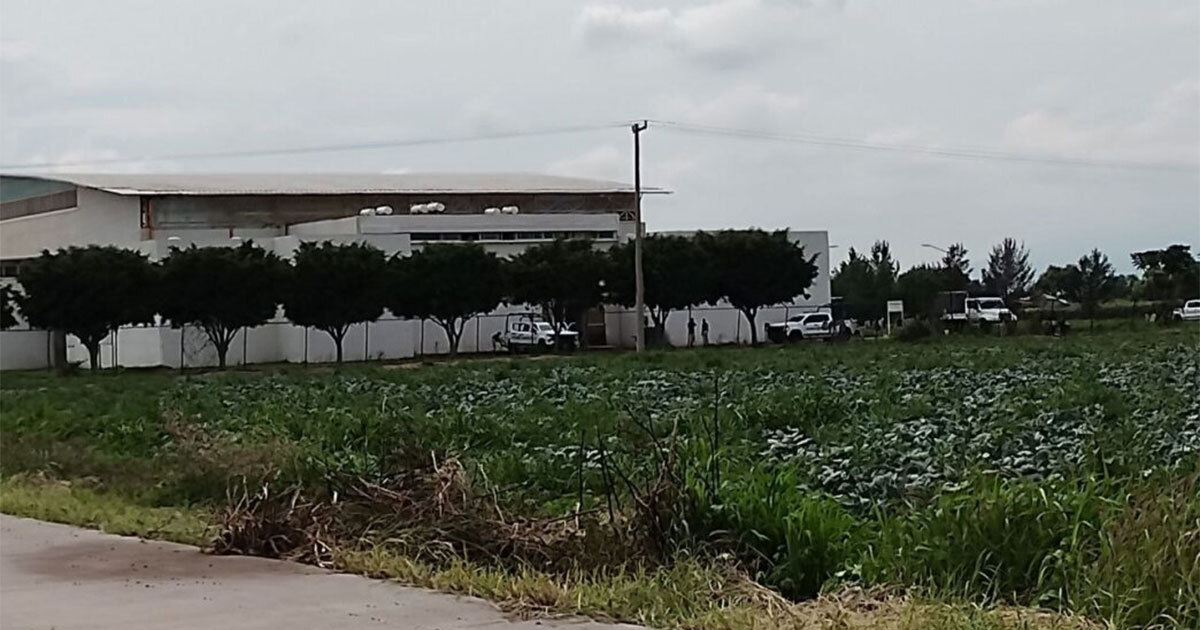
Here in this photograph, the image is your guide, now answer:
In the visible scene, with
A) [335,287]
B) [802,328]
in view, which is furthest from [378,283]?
[802,328]

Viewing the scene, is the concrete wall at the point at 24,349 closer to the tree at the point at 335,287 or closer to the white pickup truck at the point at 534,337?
the tree at the point at 335,287

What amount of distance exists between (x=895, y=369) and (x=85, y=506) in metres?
21.0

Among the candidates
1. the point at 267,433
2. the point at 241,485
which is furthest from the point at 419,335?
the point at 241,485

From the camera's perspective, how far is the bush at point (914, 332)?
68.3m

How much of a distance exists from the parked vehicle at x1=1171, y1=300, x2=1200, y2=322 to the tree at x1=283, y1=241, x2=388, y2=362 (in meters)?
36.8

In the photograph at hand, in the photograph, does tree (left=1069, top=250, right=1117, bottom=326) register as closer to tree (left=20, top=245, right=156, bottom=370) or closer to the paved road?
tree (left=20, top=245, right=156, bottom=370)

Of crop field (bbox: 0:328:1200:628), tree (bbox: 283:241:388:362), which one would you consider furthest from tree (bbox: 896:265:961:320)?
crop field (bbox: 0:328:1200:628)

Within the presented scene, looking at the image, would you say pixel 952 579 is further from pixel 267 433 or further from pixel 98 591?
pixel 267 433

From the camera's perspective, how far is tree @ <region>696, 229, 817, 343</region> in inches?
2891

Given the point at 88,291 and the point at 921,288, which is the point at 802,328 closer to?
the point at 921,288

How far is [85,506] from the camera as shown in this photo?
61.2ft

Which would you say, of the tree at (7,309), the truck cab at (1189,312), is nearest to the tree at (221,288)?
the tree at (7,309)

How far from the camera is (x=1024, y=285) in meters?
119

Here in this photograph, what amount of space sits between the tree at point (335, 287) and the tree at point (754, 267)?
51.6ft
